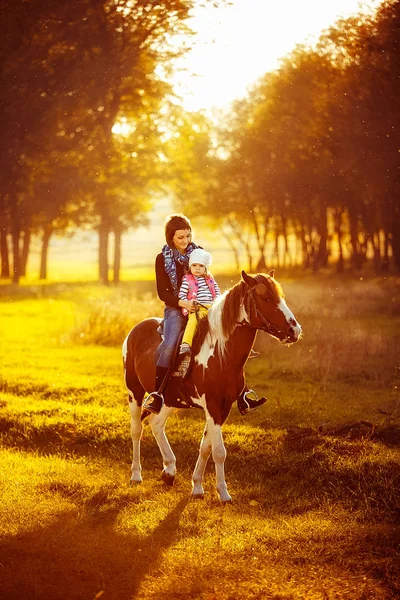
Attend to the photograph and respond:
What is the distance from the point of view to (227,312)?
9031 millimetres

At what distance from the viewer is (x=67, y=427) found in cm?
1302

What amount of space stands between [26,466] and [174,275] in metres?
3.52

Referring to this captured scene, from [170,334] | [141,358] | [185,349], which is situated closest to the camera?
[185,349]

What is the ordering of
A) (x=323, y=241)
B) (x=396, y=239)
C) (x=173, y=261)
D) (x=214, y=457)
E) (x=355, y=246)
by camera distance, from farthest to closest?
(x=323, y=241) < (x=355, y=246) < (x=396, y=239) < (x=173, y=261) < (x=214, y=457)

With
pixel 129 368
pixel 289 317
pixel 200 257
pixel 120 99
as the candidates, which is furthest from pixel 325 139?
pixel 289 317

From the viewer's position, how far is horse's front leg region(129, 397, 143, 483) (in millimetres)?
10312

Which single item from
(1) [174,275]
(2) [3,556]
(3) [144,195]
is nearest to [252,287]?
(1) [174,275]

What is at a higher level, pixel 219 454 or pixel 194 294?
pixel 194 294

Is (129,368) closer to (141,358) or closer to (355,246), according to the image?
(141,358)

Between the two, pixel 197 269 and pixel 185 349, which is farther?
pixel 185 349

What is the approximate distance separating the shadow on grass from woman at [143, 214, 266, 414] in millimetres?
1578

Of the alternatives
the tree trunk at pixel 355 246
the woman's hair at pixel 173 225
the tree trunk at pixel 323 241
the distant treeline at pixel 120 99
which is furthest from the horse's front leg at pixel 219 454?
the tree trunk at pixel 355 246

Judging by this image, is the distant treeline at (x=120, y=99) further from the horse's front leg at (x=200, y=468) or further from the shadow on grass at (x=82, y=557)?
the shadow on grass at (x=82, y=557)

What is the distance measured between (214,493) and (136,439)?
148 centimetres
